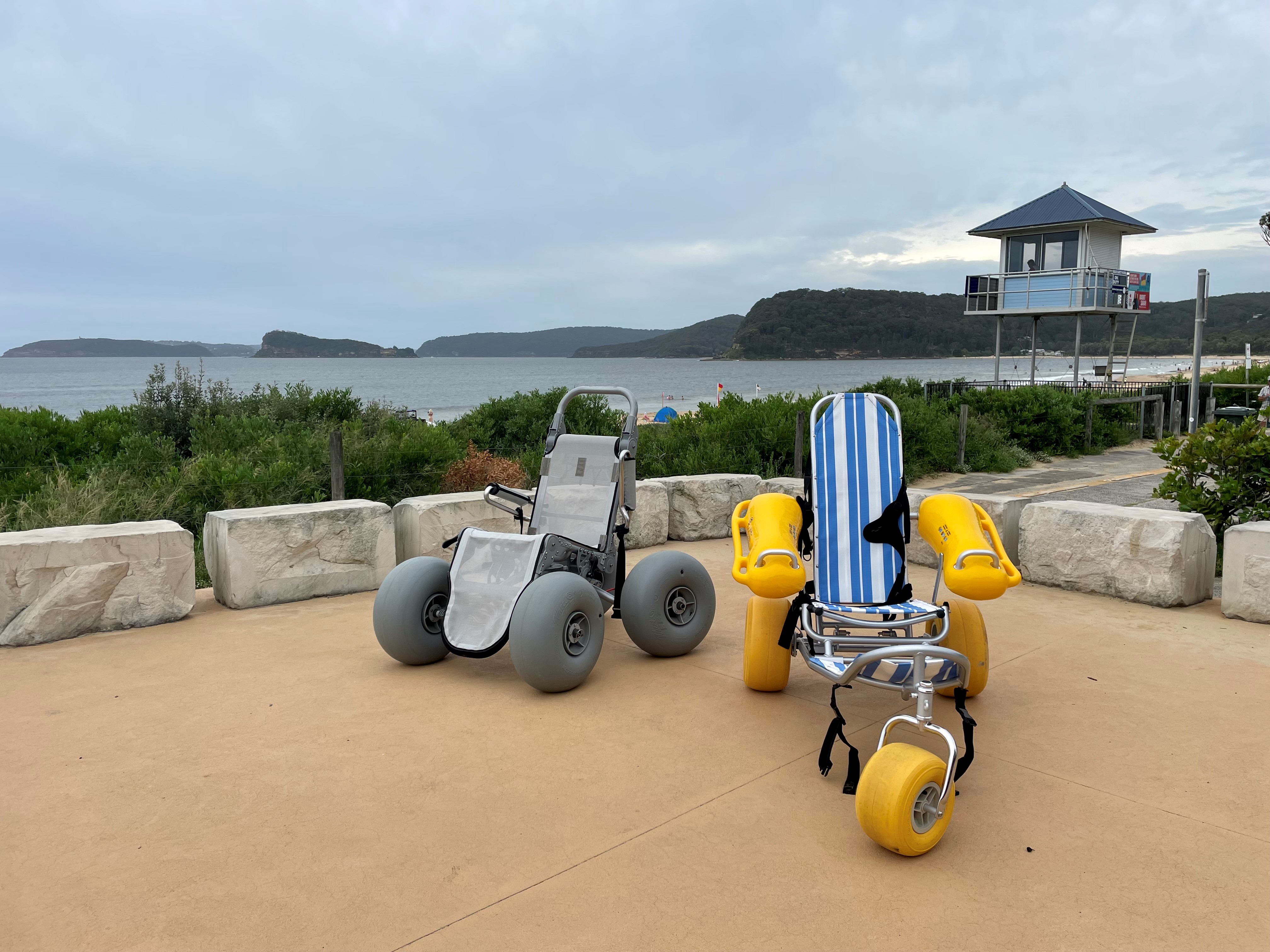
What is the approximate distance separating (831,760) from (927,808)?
74 centimetres

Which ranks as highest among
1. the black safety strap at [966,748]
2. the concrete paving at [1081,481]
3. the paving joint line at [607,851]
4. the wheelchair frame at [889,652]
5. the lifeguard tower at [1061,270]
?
the lifeguard tower at [1061,270]

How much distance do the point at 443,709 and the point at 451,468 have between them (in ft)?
19.1

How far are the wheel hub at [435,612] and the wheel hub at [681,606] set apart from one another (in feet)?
4.02

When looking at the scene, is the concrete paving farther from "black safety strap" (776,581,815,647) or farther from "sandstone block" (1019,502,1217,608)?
"black safety strap" (776,581,815,647)

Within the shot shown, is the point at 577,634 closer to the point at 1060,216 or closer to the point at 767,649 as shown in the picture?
the point at 767,649

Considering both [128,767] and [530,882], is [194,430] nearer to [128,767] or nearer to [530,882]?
[128,767]

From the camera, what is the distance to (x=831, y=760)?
385cm

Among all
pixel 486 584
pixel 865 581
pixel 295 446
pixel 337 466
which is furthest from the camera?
pixel 295 446

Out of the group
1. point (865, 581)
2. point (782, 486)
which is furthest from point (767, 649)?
point (782, 486)

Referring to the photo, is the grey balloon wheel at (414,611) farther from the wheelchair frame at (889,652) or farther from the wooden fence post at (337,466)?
the wooden fence post at (337,466)

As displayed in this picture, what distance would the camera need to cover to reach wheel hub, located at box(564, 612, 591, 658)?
15.1 ft

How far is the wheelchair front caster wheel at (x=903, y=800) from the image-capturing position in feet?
9.78

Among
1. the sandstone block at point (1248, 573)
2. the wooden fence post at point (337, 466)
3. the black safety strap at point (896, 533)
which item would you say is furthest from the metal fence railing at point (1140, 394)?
the black safety strap at point (896, 533)

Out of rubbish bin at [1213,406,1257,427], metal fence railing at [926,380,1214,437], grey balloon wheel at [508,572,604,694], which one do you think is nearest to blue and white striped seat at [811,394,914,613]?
grey balloon wheel at [508,572,604,694]
